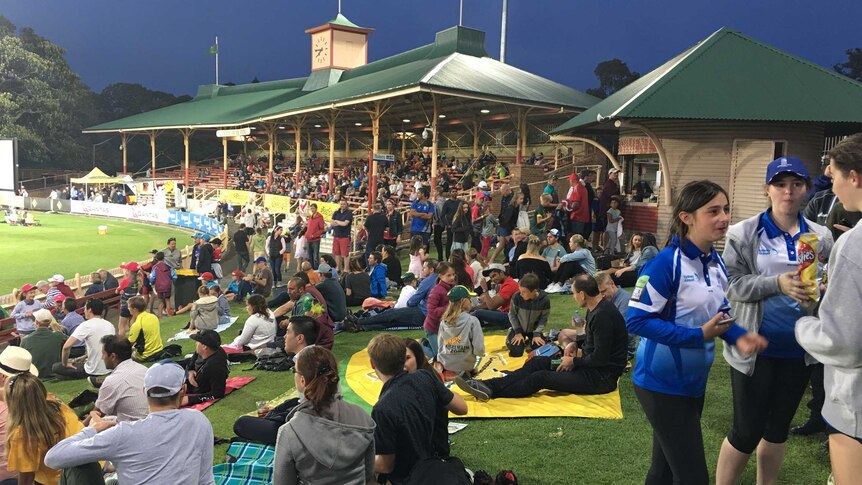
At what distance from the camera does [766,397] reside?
3287 millimetres

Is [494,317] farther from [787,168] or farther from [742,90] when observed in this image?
[742,90]

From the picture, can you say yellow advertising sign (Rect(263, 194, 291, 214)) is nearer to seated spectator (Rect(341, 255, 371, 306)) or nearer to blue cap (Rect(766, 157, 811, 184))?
seated spectator (Rect(341, 255, 371, 306))

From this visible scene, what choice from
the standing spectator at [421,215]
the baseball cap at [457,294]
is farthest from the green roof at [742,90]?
the baseball cap at [457,294]

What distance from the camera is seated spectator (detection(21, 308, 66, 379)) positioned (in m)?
9.80

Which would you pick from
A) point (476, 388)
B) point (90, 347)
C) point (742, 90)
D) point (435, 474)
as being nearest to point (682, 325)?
point (435, 474)

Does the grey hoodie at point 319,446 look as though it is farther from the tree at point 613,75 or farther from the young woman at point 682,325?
the tree at point 613,75

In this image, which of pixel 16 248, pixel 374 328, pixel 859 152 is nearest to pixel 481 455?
pixel 859 152

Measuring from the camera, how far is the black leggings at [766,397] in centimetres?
326

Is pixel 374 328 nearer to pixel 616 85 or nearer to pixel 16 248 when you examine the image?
pixel 16 248

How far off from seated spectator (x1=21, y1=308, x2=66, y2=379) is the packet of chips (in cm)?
1061

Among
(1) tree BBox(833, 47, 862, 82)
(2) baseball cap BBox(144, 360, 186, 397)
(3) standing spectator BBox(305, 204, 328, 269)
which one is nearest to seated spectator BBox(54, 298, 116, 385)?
(2) baseball cap BBox(144, 360, 186, 397)

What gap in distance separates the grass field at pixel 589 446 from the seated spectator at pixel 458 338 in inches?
45.8

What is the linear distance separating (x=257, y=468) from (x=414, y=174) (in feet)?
81.2

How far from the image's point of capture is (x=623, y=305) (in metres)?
6.94
